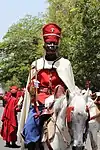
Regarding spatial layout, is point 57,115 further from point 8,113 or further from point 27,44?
point 27,44

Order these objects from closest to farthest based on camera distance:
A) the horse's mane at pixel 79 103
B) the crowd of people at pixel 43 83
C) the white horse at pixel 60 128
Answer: the horse's mane at pixel 79 103, the white horse at pixel 60 128, the crowd of people at pixel 43 83

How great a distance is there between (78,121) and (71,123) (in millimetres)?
100

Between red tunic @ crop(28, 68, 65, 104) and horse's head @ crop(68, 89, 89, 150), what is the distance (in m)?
0.97

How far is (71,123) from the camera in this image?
290 inches

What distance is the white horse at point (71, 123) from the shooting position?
287 inches

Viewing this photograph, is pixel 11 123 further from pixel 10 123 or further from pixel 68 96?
pixel 68 96

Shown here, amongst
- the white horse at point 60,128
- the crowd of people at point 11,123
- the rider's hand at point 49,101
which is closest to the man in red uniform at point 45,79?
the rider's hand at point 49,101

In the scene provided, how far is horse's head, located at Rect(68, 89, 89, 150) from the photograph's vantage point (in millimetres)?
7242

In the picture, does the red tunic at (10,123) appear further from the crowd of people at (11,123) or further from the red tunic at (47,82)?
the red tunic at (47,82)

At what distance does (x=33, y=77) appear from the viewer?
8547mm

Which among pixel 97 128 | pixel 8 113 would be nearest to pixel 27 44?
pixel 8 113

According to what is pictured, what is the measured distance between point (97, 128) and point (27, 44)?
233 feet

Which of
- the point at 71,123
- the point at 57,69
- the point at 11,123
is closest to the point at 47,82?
the point at 57,69

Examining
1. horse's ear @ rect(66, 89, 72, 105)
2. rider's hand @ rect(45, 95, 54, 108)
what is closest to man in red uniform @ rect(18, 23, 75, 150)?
rider's hand @ rect(45, 95, 54, 108)
